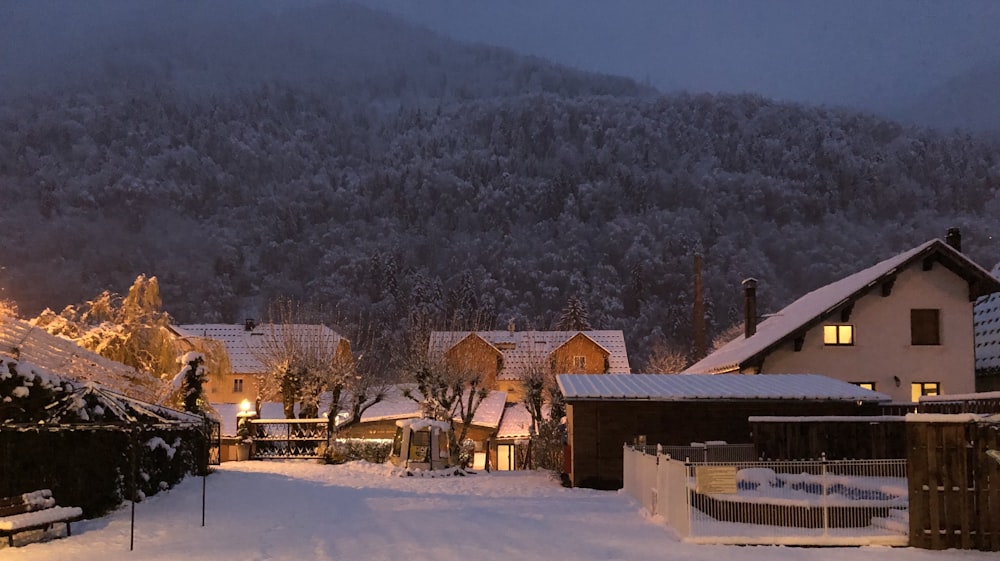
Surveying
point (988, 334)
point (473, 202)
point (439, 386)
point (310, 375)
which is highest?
point (473, 202)

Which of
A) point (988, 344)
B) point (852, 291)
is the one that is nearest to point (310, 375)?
point (852, 291)

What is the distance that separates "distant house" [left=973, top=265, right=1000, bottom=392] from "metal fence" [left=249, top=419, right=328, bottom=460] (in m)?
26.3

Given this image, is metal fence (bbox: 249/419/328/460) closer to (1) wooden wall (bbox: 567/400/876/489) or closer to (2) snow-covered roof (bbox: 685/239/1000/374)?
(1) wooden wall (bbox: 567/400/876/489)

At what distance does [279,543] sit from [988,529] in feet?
37.7

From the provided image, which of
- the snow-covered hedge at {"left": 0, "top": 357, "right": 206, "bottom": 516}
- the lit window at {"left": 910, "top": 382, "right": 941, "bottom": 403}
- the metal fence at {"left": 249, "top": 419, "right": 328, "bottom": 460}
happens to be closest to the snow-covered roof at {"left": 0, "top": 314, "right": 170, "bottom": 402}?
the snow-covered hedge at {"left": 0, "top": 357, "right": 206, "bottom": 516}

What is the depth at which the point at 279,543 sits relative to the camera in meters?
14.4

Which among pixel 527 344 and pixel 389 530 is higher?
pixel 527 344

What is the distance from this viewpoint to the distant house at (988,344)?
33.7m

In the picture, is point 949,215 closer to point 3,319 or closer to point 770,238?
point 770,238

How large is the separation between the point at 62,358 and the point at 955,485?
21244 mm

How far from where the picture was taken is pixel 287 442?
37.9 metres

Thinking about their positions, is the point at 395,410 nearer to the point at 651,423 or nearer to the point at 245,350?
the point at 245,350

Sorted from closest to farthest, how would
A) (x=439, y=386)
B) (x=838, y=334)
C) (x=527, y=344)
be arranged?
(x=838, y=334) → (x=439, y=386) → (x=527, y=344)

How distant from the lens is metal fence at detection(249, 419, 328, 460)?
37.7 metres
